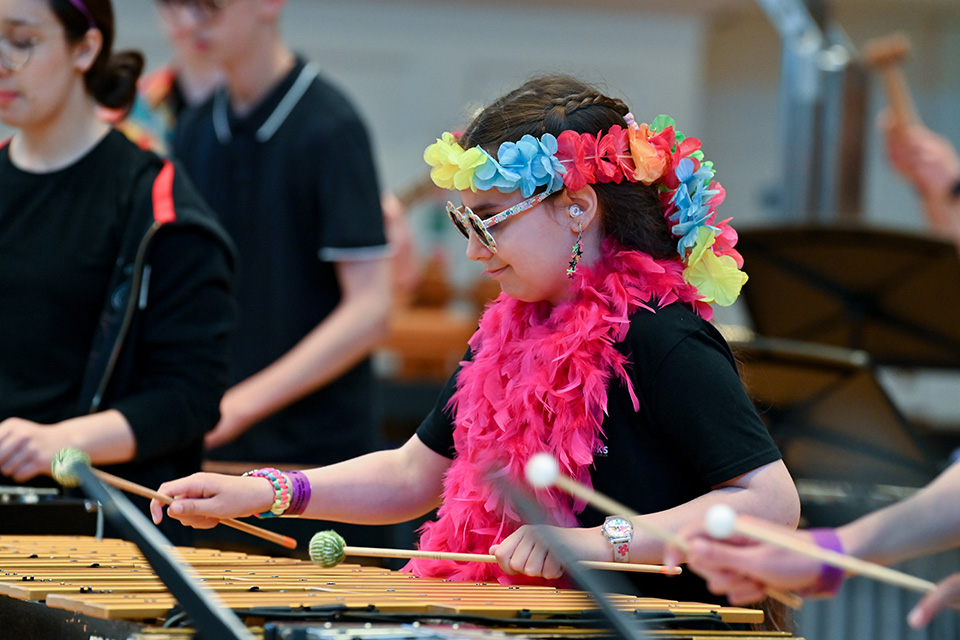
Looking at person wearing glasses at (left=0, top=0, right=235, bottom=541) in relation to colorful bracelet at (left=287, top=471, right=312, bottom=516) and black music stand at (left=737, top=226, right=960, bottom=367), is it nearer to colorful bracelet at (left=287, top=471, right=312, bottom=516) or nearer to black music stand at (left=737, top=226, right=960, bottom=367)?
colorful bracelet at (left=287, top=471, right=312, bottom=516)

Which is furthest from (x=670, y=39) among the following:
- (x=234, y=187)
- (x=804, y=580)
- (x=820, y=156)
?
(x=804, y=580)

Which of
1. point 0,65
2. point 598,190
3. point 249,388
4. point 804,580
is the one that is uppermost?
point 0,65

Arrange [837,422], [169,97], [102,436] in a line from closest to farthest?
[102,436] → [837,422] → [169,97]

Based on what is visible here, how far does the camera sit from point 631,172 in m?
1.97

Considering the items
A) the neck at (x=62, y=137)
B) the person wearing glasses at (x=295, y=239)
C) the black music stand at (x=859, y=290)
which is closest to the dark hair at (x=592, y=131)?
the neck at (x=62, y=137)

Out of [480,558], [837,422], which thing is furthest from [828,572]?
[837,422]

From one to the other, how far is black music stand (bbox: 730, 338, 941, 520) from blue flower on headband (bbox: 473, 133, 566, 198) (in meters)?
1.49

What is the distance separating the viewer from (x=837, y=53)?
478cm

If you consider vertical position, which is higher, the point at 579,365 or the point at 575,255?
the point at 575,255

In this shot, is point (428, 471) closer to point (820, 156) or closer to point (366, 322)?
point (366, 322)

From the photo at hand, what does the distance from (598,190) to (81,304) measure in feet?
3.43

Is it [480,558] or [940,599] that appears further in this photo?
[480,558]

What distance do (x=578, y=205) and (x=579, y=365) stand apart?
0.28 meters

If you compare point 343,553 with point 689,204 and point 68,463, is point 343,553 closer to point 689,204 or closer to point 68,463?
point 68,463
